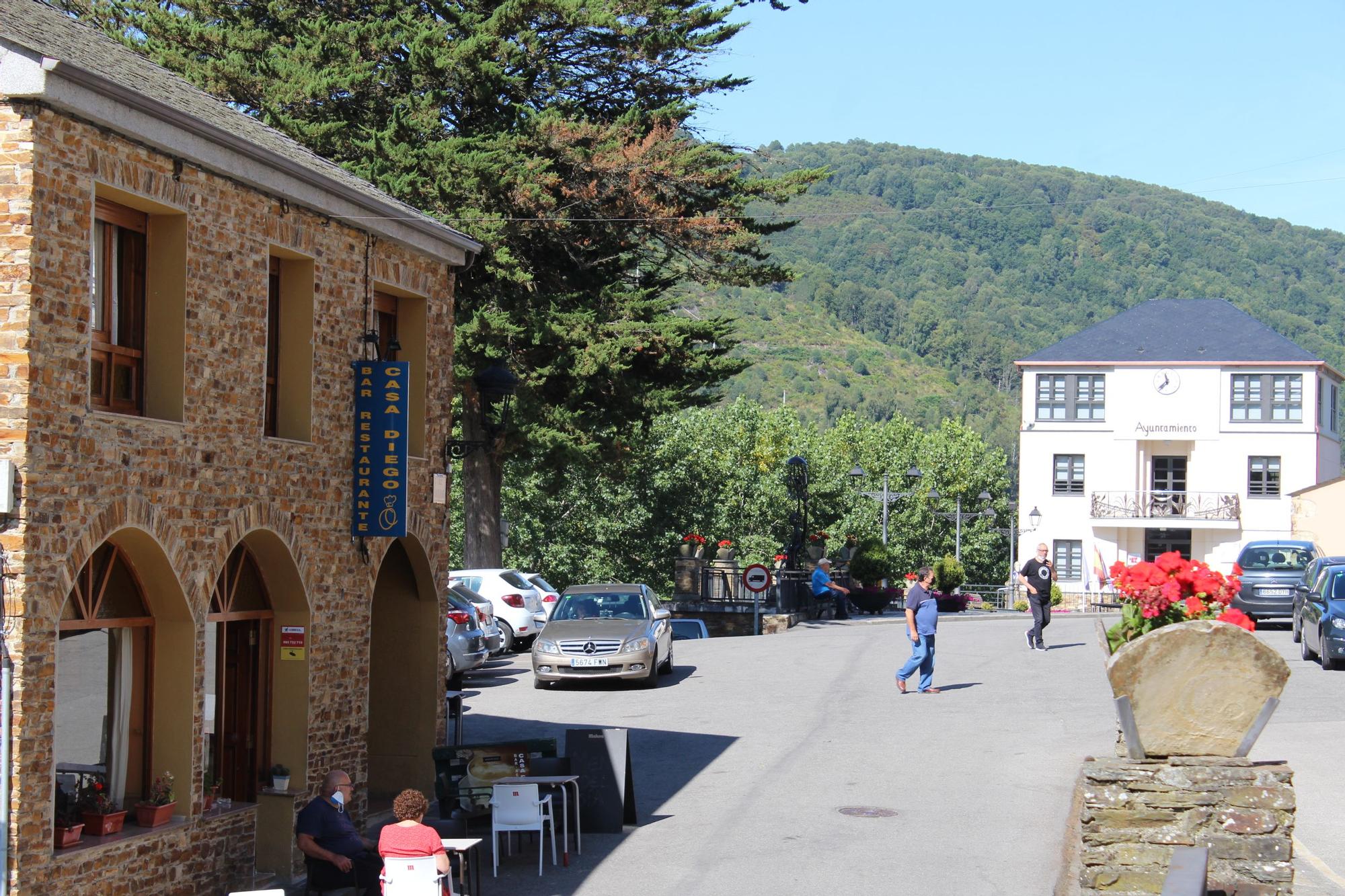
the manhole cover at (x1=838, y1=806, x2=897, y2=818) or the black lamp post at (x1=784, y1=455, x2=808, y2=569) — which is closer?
the manhole cover at (x1=838, y1=806, x2=897, y2=818)

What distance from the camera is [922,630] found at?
21.0 m

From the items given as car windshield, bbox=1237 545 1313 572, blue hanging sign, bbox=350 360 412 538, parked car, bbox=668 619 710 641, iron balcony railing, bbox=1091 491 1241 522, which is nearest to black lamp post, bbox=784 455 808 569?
parked car, bbox=668 619 710 641

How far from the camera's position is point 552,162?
28.4 metres

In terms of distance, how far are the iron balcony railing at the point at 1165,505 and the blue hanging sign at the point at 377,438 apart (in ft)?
178

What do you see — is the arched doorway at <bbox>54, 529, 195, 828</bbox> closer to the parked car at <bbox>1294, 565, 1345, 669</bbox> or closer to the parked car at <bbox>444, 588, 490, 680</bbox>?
the parked car at <bbox>444, 588, 490, 680</bbox>

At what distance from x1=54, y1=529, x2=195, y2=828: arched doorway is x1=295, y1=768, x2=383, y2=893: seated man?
93cm

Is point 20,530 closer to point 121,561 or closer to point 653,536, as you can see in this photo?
point 121,561

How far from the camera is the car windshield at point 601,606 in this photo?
23.4 m

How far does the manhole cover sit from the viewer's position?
45.4 feet

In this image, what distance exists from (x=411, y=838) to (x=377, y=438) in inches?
180

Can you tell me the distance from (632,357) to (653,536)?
90.3ft

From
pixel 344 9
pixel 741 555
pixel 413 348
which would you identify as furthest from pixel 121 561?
pixel 741 555

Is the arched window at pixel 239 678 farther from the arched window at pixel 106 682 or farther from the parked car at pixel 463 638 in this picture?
the parked car at pixel 463 638

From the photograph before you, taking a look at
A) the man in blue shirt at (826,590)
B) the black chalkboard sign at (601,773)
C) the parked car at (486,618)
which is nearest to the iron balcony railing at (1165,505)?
the man in blue shirt at (826,590)
